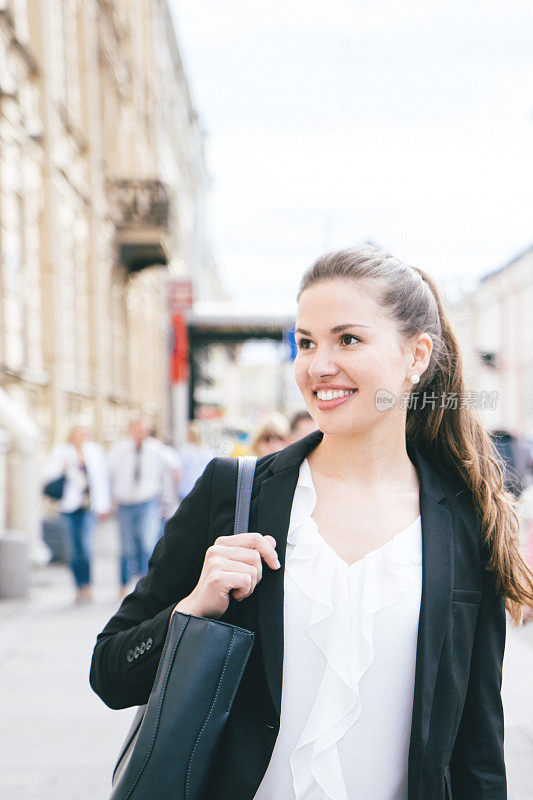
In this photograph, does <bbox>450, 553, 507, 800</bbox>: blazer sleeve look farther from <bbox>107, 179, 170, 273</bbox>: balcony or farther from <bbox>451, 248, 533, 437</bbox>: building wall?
<bbox>451, 248, 533, 437</bbox>: building wall

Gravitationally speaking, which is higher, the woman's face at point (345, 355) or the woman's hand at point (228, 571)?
the woman's face at point (345, 355)

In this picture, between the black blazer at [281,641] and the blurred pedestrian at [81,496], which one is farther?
the blurred pedestrian at [81,496]

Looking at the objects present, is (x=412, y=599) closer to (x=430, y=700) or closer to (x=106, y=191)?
(x=430, y=700)

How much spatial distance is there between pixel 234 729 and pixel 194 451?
8.70 m

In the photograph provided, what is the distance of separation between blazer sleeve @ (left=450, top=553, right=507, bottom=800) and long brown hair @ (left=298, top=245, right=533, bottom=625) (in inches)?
4.1

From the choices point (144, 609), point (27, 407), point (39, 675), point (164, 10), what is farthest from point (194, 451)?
point (164, 10)

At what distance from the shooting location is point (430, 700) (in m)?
1.59

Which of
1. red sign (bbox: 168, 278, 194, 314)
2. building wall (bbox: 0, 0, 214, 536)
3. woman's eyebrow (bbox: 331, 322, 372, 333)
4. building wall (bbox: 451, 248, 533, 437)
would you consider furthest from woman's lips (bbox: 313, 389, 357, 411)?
building wall (bbox: 451, 248, 533, 437)

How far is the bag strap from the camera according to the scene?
5.47 feet

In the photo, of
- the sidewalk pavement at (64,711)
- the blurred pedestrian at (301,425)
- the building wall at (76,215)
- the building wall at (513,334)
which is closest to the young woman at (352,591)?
the sidewalk pavement at (64,711)

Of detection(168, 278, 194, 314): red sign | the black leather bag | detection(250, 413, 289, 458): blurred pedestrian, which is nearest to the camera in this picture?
the black leather bag

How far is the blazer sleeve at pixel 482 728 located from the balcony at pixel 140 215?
1732cm

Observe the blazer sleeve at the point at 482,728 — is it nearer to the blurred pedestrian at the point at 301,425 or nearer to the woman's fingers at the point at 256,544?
the woman's fingers at the point at 256,544

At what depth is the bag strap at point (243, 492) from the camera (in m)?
1.67
